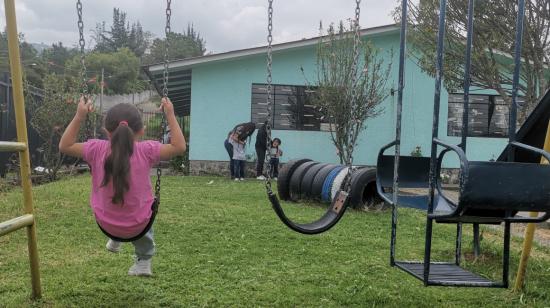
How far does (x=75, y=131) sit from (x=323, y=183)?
5.85m

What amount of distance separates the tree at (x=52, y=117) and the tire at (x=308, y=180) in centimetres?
636

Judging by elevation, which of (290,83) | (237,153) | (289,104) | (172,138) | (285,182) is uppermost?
(290,83)

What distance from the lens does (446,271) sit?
3555 mm

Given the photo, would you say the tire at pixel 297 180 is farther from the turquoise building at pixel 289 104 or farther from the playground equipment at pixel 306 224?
the turquoise building at pixel 289 104

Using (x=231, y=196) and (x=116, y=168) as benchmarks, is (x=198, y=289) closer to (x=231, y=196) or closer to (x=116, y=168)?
(x=116, y=168)

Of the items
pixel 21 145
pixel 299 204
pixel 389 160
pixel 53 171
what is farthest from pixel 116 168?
pixel 53 171

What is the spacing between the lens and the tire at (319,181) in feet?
29.0

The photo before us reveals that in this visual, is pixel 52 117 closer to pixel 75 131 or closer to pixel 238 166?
pixel 238 166

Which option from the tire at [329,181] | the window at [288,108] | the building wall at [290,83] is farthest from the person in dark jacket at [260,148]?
the tire at [329,181]

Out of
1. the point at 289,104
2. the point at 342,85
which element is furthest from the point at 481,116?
the point at 289,104

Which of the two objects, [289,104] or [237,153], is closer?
[237,153]

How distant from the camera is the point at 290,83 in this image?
1577 centimetres

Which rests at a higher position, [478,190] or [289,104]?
[289,104]

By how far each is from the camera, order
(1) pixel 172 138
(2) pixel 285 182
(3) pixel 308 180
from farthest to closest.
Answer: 1. (2) pixel 285 182
2. (3) pixel 308 180
3. (1) pixel 172 138
